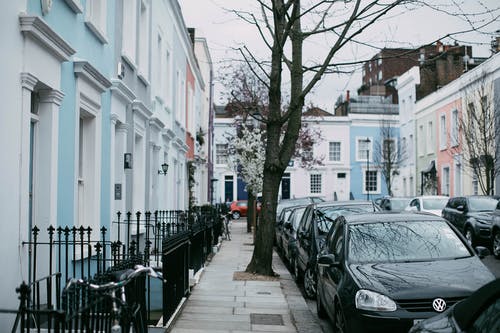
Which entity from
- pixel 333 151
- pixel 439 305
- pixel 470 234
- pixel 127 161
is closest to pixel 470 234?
pixel 470 234

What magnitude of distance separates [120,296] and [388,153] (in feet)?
142

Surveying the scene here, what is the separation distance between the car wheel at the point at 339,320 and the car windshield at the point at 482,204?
1315 cm

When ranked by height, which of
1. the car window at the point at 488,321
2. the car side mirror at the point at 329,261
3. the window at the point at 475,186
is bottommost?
the car side mirror at the point at 329,261

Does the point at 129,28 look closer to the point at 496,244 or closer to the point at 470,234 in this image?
the point at 496,244

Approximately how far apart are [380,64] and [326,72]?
2602 inches

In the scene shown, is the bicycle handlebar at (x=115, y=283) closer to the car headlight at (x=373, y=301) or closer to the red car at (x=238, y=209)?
the car headlight at (x=373, y=301)

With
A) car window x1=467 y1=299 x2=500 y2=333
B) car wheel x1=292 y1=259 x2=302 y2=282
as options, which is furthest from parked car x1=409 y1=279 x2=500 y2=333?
car wheel x1=292 y1=259 x2=302 y2=282

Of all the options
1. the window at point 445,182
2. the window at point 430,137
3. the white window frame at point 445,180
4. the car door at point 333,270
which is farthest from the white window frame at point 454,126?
the car door at point 333,270

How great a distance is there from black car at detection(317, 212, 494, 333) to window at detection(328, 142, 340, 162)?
146ft

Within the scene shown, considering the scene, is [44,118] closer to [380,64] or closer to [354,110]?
[354,110]

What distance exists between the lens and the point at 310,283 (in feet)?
39.5

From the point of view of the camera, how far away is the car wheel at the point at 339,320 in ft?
24.9

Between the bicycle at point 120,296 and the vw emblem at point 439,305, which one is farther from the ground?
the bicycle at point 120,296

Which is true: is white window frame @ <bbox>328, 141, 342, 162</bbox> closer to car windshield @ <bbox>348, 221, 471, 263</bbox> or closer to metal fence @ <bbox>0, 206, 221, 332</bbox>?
metal fence @ <bbox>0, 206, 221, 332</bbox>
